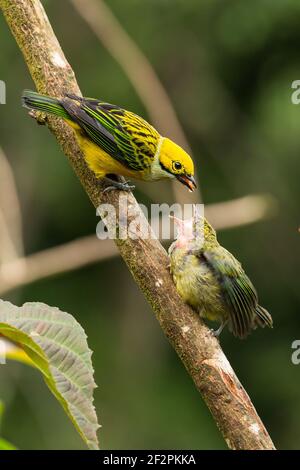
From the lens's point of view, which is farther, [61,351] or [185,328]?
[185,328]

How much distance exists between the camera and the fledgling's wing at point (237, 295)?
3.58m

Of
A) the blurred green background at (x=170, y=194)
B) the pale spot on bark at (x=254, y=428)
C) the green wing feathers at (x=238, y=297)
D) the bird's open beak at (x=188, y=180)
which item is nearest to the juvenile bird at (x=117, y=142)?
the bird's open beak at (x=188, y=180)

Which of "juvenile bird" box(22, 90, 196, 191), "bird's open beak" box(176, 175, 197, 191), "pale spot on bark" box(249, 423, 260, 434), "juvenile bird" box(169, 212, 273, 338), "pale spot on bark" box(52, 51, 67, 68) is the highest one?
"pale spot on bark" box(52, 51, 67, 68)

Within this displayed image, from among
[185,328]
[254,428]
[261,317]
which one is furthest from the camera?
[261,317]

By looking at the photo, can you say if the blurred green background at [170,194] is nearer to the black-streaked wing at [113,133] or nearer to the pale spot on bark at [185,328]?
the black-streaked wing at [113,133]

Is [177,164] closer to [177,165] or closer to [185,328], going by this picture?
[177,165]

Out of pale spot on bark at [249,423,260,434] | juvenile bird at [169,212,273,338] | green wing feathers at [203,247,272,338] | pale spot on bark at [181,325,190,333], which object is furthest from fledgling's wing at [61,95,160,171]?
pale spot on bark at [249,423,260,434]

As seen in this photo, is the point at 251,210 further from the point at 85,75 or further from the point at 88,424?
the point at 85,75

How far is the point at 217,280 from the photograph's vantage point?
365 centimetres

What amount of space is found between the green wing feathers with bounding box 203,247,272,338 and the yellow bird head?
0.68 meters

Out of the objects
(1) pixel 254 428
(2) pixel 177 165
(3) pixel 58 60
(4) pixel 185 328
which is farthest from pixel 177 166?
(1) pixel 254 428

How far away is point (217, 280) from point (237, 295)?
0.36 feet

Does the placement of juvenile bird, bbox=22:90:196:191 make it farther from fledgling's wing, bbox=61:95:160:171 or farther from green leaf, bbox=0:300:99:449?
green leaf, bbox=0:300:99:449

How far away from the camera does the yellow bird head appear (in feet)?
13.8
